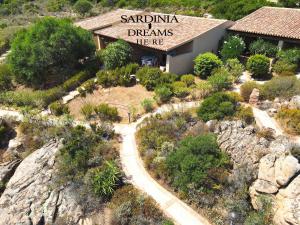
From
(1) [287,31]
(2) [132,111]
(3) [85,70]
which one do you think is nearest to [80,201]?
(2) [132,111]

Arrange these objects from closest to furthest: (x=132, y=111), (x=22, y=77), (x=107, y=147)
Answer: (x=107, y=147), (x=132, y=111), (x=22, y=77)

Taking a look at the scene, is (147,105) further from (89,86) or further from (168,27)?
(168,27)

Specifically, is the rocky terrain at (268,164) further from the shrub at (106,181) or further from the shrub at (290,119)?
the shrub at (106,181)

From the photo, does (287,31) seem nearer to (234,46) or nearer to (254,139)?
(234,46)

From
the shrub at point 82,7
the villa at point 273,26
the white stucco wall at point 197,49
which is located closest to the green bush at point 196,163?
the white stucco wall at point 197,49

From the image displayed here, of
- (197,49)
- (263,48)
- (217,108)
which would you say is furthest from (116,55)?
(263,48)

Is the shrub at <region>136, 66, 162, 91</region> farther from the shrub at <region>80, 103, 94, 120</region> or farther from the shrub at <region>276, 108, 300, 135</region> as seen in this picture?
the shrub at <region>276, 108, 300, 135</region>
